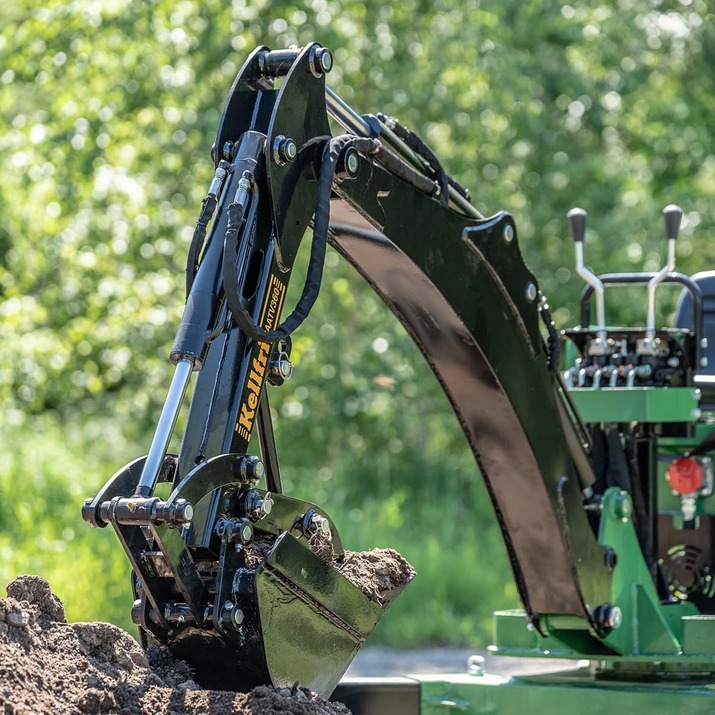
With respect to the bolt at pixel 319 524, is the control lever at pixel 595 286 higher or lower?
higher

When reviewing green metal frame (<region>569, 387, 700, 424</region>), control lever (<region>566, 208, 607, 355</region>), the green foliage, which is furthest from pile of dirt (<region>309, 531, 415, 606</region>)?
the green foliage

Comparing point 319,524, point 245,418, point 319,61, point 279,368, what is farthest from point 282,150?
point 319,524

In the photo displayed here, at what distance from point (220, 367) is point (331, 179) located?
0.49m

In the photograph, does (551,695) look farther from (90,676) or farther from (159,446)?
(159,446)

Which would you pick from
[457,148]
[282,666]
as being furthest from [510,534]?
[457,148]

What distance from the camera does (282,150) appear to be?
2.81 m

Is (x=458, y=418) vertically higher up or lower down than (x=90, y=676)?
higher up

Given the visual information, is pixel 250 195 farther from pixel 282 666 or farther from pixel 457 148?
pixel 457 148

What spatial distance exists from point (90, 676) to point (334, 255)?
723 centimetres

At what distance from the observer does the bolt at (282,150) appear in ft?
9.23

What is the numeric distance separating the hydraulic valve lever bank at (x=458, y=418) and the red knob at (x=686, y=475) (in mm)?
10

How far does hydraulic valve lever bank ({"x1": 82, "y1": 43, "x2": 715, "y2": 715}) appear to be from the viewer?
2.62 m

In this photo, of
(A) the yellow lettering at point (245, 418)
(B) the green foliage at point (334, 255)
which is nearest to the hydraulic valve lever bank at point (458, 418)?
(A) the yellow lettering at point (245, 418)

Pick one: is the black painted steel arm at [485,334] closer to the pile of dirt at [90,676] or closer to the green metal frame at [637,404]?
the green metal frame at [637,404]
